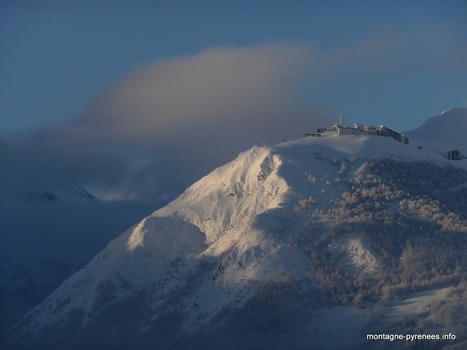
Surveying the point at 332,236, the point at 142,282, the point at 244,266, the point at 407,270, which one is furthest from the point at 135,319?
the point at 407,270

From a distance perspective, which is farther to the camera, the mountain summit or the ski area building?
the ski area building

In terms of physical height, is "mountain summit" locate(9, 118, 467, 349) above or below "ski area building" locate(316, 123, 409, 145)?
below

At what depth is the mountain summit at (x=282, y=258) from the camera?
114000 mm

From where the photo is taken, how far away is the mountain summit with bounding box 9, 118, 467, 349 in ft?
374

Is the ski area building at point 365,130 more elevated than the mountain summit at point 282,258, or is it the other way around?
the ski area building at point 365,130

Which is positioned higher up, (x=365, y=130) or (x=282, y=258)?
(x=365, y=130)

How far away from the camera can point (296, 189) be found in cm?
13575

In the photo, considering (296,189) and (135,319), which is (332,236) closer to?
(296,189)

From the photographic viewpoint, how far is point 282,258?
122812mm

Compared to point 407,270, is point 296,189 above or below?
above

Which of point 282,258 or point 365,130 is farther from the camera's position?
point 365,130

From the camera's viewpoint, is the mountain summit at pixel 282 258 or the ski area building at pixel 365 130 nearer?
the mountain summit at pixel 282 258

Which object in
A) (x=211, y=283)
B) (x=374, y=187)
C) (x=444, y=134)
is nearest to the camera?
(x=211, y=283)

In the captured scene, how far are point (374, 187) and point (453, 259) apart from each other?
20918 millimetres
